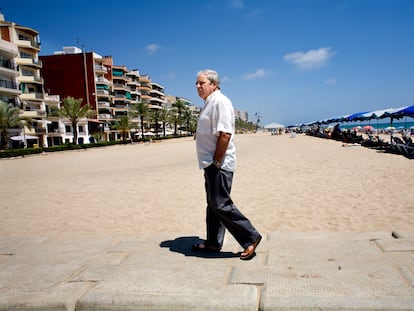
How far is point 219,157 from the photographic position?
9.21 ft

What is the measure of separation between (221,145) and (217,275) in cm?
106

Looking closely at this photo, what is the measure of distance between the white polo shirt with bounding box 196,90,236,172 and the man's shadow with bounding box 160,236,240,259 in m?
0.83

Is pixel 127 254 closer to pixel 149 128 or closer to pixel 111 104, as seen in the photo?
pixel 111 104

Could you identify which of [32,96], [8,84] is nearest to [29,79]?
[32,96]

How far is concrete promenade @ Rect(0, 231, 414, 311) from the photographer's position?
2.09 metres

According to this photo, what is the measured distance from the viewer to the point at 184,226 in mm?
4902

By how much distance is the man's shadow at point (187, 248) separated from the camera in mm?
3066

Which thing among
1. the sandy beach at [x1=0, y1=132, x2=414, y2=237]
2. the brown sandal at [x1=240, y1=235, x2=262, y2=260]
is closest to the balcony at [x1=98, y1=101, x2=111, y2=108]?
the sandy beach at [x1=0, y1=132, x2=414, y2=237]

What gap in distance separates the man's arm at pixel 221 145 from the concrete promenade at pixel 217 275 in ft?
3.04

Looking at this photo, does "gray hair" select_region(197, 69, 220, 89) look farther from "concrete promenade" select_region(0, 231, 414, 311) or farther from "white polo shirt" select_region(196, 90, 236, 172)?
"concrete promenade" select_region(0, 231, 414, 311)

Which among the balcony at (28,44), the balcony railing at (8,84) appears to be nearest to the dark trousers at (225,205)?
the balcony railing at (8,84)

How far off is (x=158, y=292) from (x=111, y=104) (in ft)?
237

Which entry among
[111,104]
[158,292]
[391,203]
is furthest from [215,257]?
[111,104]

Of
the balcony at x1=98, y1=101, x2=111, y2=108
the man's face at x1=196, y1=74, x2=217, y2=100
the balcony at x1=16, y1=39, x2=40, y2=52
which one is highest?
the balcony at x1=16, y1=39, x2=40, y2=52
